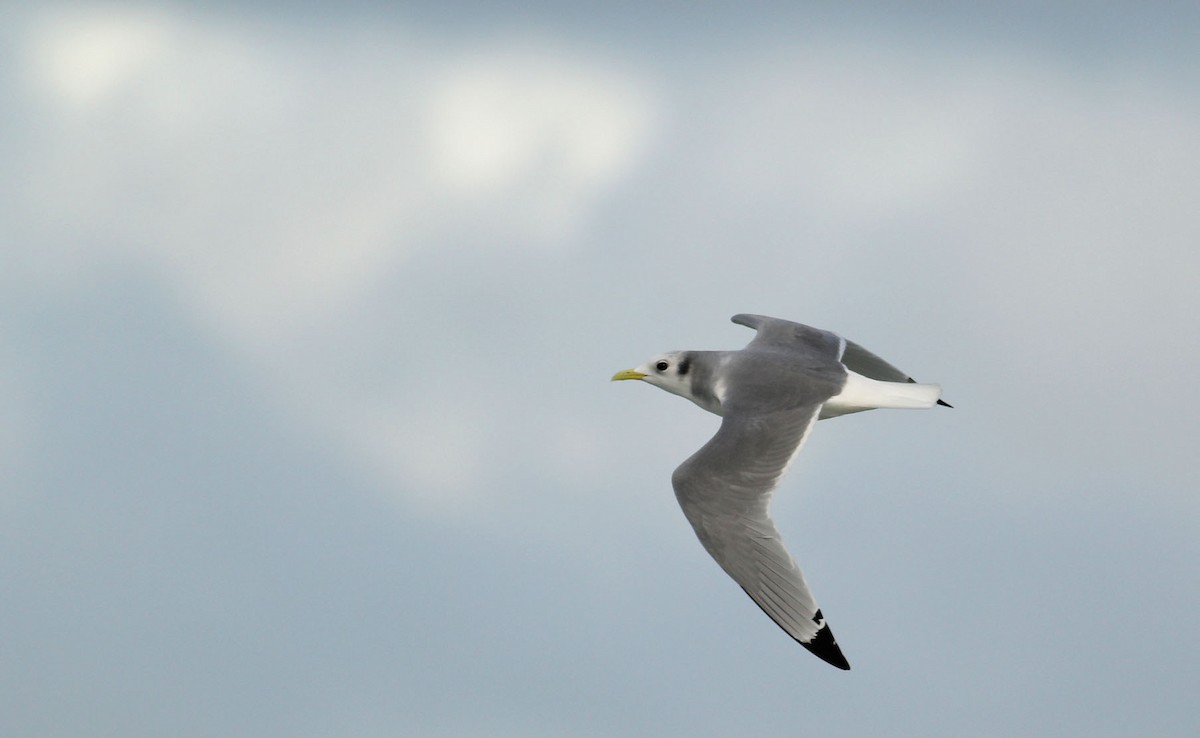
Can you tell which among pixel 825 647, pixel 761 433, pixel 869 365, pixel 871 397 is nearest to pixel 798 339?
pixel 869 365

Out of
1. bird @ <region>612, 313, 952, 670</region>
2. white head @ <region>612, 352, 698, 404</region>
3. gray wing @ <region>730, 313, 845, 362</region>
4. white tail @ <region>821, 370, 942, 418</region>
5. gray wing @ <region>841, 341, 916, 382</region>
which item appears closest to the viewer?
bird @ <region>612, 313, 952, 670</region>

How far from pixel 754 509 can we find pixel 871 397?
2.76m

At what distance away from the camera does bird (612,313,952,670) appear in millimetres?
12945

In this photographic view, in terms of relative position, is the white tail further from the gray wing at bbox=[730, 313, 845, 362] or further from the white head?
the white head

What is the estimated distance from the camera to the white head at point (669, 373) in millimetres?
16984

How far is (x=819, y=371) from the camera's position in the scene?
52.9 feet

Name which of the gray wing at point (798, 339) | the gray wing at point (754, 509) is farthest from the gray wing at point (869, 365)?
the gray wing at point (754, 509)

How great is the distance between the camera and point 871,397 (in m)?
15.7

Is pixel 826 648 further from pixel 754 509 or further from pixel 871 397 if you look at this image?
pixel 871 397

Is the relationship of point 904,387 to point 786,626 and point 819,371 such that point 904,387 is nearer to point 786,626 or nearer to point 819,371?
point 819,371

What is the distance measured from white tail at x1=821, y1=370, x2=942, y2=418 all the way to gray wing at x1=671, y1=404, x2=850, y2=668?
52 cm

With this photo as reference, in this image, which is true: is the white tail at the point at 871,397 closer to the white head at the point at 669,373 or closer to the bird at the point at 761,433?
the bird at the point at 761,433

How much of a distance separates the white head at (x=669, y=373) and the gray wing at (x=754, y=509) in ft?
6.53

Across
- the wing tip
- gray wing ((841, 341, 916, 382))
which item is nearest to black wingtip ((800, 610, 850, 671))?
the wing tip
